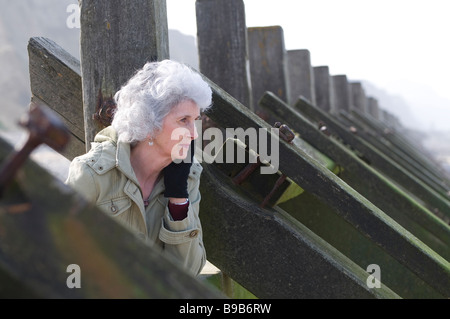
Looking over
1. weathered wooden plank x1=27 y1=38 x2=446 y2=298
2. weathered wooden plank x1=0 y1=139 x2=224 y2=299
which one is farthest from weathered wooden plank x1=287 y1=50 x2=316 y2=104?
weathered wooden plank x1=0 y1=139 x2=224 y2=299

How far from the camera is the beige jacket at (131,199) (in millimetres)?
2145

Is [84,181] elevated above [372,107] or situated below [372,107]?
above

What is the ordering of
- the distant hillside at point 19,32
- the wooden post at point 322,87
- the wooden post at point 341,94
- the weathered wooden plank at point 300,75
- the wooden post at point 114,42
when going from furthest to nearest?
the distant hillside at point 19,32, the wooden post at point 341,94, the wooden post at point 322,87, the weathered wooden plank at point 300,75, the wooden post at point 114,42

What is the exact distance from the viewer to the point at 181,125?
2309 mm

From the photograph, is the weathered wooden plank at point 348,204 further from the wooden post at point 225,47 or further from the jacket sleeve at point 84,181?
the wooden post at point 225,47

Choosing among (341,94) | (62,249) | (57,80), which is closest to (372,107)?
(341,94)

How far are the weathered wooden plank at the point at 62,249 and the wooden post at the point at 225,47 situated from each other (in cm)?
345

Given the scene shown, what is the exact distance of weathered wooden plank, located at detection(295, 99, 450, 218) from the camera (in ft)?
16.7

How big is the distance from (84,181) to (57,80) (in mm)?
791

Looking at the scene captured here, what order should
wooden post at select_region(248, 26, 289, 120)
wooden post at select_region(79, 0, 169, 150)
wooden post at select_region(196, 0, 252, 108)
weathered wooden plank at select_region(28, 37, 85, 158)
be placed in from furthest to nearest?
wooden post at select_region(248, 26, 289, 120)
wooden post at select_region(196, 0, 252, 108)
weathered wooden plank at select_region(28, 37, 85, 158)
wooden post at select_region(79, 0, 169, 150)

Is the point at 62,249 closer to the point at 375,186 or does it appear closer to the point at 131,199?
the point at 131,199

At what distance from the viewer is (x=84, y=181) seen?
6.95 ft

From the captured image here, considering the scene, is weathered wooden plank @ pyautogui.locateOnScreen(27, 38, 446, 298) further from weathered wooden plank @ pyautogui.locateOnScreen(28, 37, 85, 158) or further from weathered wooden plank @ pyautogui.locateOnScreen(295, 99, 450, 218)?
weathered wooden plank @ pyautogui.locateOnScreen(295, 99, 450, 218)

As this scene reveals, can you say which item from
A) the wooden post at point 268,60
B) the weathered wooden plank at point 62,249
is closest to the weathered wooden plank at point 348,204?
the weathered wooden plank at point 62,249
